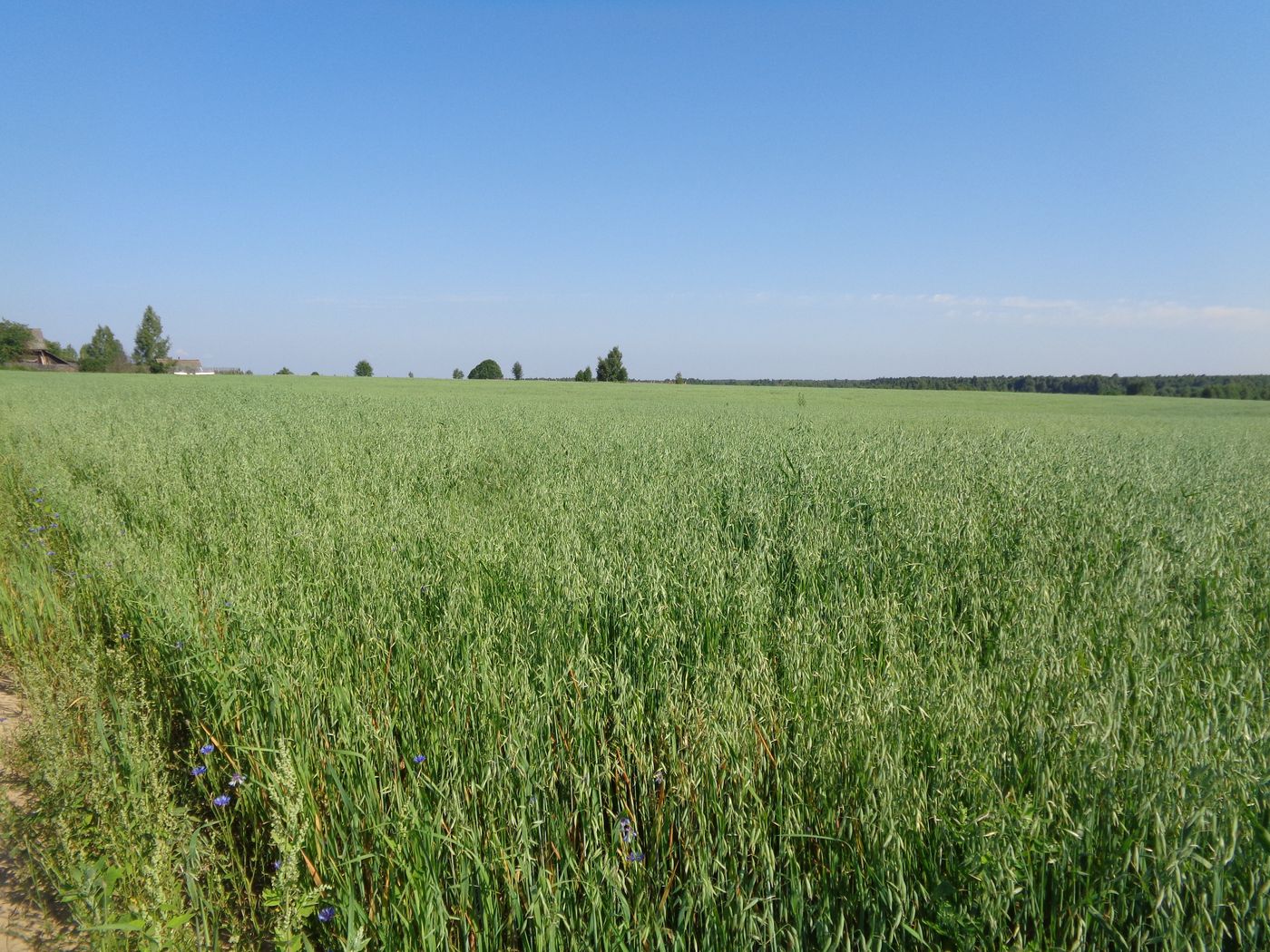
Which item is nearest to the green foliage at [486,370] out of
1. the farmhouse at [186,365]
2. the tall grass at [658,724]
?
the farmhouse at [186,365]

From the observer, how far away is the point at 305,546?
4.10 meters

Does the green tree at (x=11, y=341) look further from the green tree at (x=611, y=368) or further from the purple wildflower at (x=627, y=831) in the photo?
the purple wildflower at (x=627, y=831)

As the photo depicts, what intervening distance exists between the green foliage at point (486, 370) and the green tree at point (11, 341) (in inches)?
2042

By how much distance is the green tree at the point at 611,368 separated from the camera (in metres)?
99.7

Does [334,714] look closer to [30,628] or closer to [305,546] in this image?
[305,546]

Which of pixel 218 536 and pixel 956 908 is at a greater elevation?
pixel 218 536

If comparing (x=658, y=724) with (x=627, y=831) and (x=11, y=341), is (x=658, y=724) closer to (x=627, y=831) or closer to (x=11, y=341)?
(x=627, y=831)

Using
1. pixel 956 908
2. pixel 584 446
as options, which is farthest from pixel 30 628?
pixel 584 446

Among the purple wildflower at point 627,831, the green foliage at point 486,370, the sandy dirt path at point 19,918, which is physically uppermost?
the green foliage at point 486,370

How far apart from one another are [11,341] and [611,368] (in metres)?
73.5

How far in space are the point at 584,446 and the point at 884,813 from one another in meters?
7.63

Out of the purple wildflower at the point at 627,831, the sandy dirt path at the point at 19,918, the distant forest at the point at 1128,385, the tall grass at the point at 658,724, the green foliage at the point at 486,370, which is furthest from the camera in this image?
the green foliage at the point at 486,370

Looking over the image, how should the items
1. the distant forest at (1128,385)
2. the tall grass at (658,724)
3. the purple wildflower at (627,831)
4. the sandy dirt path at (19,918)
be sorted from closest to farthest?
the tall grass at (658,724) < the purple wildflower at (627,831) < the sandy dirt path at (19,918) < the distant forest at (1128,385)

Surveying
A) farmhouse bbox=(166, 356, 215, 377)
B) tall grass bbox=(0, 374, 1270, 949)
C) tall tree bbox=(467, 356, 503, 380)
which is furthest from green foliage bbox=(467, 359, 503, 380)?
tall grass bbox=(0, 374, 1270, 949)
